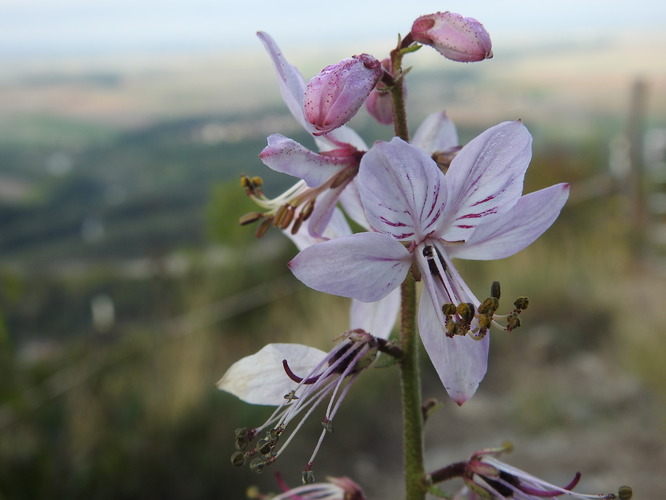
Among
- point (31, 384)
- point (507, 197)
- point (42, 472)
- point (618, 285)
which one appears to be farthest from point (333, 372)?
point (618, 285)

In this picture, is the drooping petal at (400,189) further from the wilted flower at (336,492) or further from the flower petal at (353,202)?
the wilted flower at (336,492)

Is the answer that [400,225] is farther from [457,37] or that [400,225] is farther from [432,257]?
[457,37]

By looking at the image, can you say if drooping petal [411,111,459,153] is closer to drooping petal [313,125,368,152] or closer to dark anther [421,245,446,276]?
drooping petal [313,125,368,152]

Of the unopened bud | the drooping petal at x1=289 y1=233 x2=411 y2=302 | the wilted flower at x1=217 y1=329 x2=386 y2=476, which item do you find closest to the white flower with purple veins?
the drooping petal at x1=289 y1=233 x2=411 y2=302

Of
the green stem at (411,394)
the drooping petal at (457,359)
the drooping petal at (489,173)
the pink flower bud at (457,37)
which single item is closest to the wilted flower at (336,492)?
the green stem at (411,394)

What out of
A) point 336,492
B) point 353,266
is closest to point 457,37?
point 353,266

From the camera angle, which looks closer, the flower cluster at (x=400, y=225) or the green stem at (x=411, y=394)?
the flower cluster at (x=400, y=225)

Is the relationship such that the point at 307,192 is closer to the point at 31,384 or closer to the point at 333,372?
the point at 333,372
